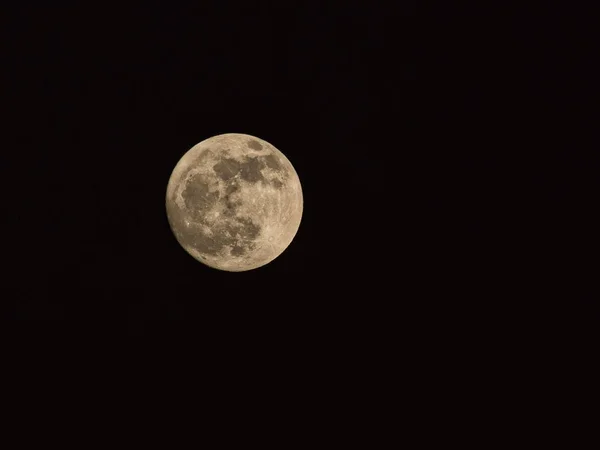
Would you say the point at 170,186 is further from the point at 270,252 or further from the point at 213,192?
the point at 270,252

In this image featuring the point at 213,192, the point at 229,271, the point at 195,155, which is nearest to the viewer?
the point at 213,192

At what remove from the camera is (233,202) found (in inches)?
178

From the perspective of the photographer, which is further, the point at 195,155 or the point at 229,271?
the point at 229,271

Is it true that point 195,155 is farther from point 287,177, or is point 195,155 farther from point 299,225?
point 299,225

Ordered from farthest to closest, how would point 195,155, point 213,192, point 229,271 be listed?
point 229,271, point 195,155, point 213,192

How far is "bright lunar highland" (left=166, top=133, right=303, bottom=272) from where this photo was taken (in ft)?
14.9

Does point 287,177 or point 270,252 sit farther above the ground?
point 287,177

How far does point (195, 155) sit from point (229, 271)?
1.33m

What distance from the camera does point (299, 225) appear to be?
5.34m

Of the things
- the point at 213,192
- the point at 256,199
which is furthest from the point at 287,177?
the point at 213,192

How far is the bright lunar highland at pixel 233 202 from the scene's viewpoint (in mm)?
4547

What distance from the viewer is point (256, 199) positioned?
4570mm

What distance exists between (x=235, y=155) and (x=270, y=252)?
1.08m

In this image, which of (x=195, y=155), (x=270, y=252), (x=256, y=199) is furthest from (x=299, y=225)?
(x=195, y=155)
